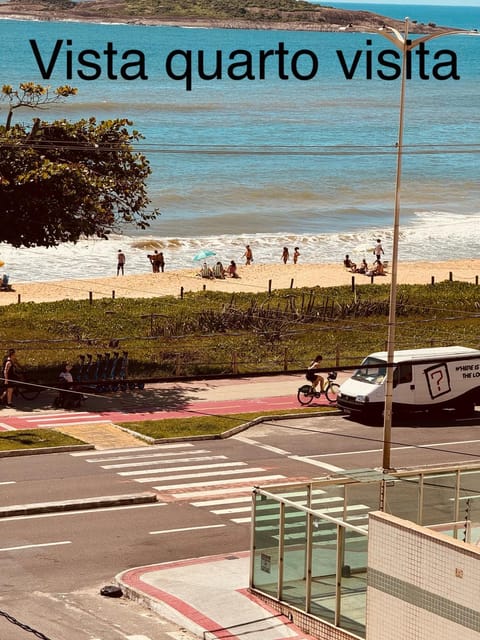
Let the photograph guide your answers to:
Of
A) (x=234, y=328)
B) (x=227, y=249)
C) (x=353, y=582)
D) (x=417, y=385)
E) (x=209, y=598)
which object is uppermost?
(x=227, y=249)

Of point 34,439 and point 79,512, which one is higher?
point 34,439

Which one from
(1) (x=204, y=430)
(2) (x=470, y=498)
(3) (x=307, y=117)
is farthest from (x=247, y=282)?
(3) (x=307, y=117)

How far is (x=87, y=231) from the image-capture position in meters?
41.9

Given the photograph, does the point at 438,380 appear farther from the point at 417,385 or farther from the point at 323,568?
the point at 323,568

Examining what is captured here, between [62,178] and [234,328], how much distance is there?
34.7 feet

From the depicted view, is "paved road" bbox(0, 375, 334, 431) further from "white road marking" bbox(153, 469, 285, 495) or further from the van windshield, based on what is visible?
"white road marking" bbox(153, 469, 285, 495)

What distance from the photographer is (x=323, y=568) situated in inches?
840

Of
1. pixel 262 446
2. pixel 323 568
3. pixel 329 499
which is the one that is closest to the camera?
pixel 323 568

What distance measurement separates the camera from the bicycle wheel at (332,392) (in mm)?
41188

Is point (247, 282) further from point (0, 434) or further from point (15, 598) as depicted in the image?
point (15, 598)

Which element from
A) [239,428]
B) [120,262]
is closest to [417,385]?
[239,428]

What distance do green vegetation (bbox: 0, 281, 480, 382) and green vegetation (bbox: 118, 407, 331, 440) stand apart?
4.38m

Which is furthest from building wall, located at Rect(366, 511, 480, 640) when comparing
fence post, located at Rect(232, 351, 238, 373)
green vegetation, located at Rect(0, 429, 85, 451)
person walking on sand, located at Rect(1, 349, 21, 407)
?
fence post, located at Rect(232, 351, 238, 373)

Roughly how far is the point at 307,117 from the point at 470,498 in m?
143
